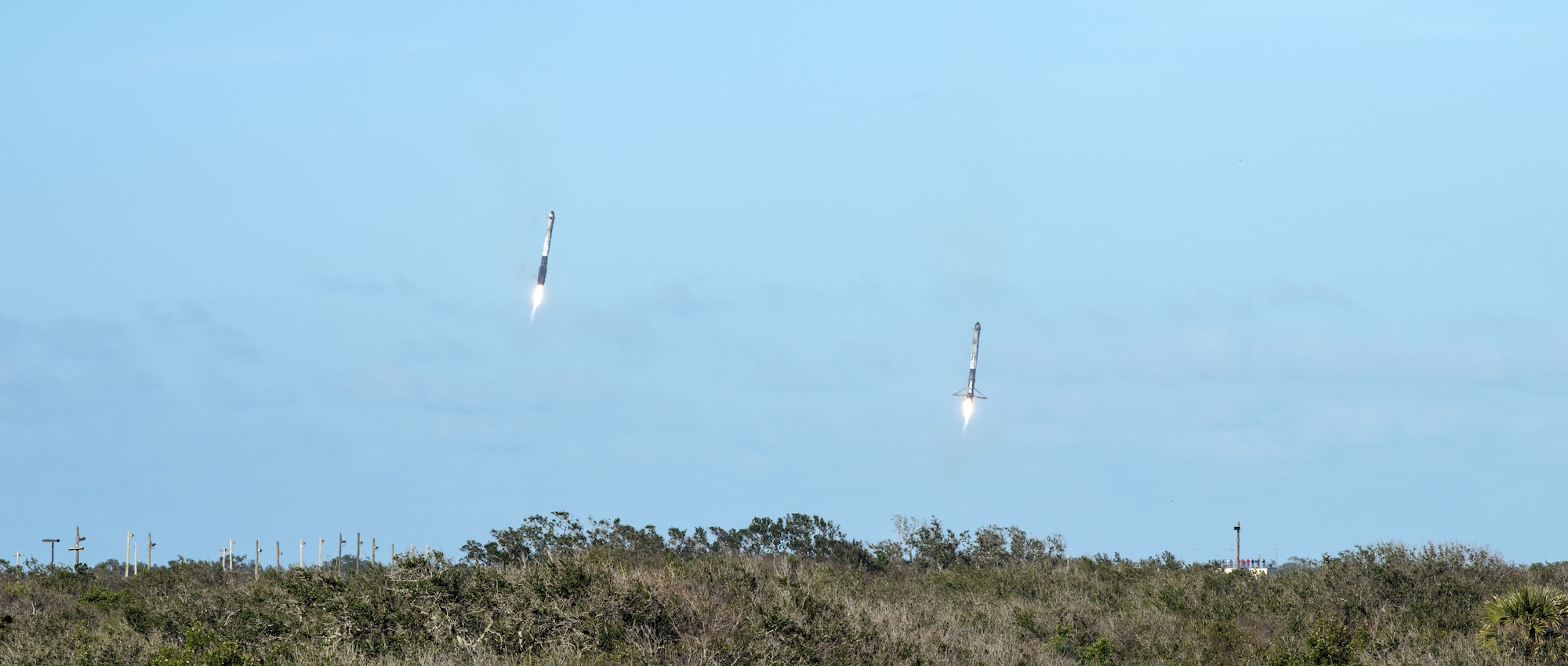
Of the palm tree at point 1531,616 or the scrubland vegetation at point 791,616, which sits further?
the palm tree at point 1531,616

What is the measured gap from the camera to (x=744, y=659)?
25.0 m

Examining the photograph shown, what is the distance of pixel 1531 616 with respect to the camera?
96.5 ft

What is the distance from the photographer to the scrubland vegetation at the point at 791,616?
2602cm

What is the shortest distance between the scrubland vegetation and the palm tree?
42 mm

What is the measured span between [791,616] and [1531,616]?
15198 mm

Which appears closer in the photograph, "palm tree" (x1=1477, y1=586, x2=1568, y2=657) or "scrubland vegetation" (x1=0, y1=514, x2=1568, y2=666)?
"scrubland vegetation" (x1=0, y1=514, x2=1568, y2=666)

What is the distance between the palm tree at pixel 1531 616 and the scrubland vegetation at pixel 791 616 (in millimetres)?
42

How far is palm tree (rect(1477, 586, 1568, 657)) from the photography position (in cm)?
2928

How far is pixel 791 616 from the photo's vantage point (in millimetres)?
26203

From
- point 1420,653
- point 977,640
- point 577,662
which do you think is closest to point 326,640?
point 577,662

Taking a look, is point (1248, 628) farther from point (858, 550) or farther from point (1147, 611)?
point (858, 550)

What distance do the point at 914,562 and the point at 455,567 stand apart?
150ft

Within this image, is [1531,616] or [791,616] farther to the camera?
[1531,616]

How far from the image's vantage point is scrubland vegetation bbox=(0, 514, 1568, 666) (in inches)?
1024
